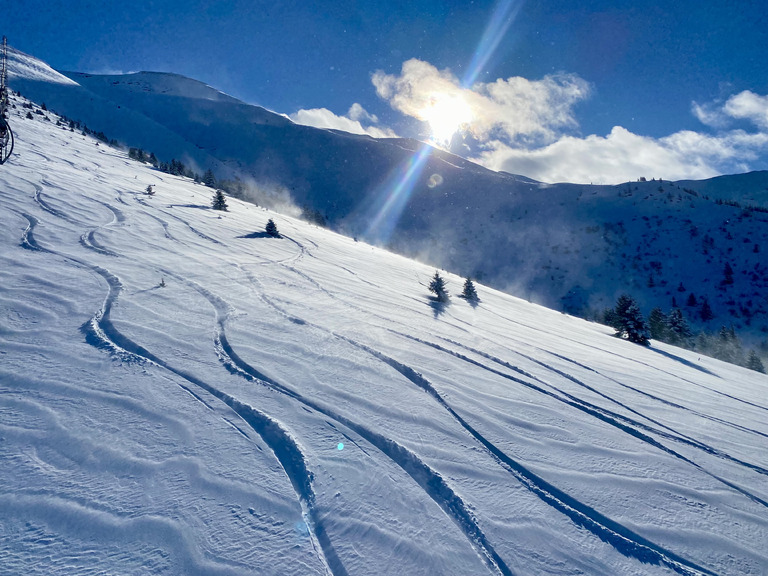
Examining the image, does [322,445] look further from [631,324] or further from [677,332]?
[677,332]

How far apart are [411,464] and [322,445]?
0.85 m

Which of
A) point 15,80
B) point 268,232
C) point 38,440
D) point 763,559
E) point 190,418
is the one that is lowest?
point 38,440

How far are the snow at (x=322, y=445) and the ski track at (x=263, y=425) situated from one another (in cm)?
2

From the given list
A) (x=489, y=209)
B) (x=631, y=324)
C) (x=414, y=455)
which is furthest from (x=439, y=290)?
(x=489, y=209)

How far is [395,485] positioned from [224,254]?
9050 mm

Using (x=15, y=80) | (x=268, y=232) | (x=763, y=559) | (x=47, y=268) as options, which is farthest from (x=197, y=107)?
(x=763, y=559)

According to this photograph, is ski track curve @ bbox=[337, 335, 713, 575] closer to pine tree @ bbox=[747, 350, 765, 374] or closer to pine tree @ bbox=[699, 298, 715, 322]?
pine tree @ bbox=[747, 350, 765, 374]

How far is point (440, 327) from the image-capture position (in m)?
7.80

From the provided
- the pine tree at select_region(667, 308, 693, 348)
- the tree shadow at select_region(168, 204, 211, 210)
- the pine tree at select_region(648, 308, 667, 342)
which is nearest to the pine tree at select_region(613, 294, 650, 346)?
the pine tree at select_region(648, 308, 667, 342)

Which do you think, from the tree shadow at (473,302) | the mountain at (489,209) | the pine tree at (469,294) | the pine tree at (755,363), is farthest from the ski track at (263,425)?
the mountain at (489,209)

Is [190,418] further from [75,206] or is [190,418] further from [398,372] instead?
[75,206]

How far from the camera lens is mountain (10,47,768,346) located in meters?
39.7

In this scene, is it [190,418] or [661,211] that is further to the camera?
[661,211]

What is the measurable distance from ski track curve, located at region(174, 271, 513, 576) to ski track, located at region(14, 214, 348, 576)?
49 centimetres
